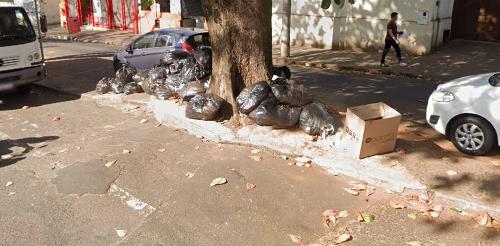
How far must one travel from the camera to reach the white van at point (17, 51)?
925 centimetres

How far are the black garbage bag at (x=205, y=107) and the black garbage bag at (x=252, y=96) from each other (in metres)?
0.40

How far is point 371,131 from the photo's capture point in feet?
18.0

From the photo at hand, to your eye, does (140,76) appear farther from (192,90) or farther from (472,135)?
(472,135)

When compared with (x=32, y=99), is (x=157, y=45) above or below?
above

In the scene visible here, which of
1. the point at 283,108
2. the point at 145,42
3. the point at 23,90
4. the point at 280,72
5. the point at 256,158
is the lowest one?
the point at 256,158

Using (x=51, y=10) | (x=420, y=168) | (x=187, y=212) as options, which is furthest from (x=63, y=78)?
(x=51, y=10)

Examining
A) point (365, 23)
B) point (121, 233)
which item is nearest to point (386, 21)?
point (365, 23)

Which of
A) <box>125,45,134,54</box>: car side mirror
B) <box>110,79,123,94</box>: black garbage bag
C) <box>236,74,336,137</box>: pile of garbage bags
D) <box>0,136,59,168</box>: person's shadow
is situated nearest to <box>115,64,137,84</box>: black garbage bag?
<box>110,79,123,94</box>: black garbage bag

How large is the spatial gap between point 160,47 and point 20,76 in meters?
3.45

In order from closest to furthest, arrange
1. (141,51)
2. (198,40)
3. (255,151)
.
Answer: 1. (255,151)
2. (198,40)
3. (141,51)

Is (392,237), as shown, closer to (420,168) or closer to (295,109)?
(420,168)

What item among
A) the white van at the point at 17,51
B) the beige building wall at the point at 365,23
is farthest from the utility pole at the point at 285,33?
the white van at the point at 17,51

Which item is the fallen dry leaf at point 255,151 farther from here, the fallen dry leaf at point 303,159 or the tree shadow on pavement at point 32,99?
the tree shadow on pavement at point 32,99

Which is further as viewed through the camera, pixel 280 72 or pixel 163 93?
pixel 163 93
